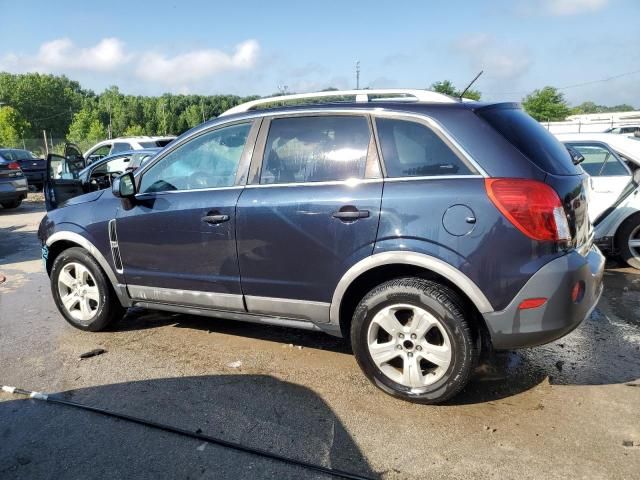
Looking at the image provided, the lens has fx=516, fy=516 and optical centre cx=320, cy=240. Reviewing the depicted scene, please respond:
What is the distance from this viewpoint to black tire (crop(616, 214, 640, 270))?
6.26 meters

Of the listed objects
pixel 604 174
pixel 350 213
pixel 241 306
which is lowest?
pixel 241 306

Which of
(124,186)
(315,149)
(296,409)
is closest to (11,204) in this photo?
(124,186)

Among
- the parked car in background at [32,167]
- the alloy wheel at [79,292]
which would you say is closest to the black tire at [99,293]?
the alloy wheel at [79,292]

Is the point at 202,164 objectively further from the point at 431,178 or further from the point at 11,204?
the point at 11,204

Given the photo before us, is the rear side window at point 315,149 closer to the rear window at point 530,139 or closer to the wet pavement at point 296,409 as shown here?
the rear window at point 530,139

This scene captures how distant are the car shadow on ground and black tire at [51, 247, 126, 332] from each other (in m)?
1.11

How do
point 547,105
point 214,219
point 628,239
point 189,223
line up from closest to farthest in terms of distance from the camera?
point 214,219 → point 189,223 → point 628,239 → point 547,105

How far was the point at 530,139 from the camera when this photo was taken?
3258 millimetres

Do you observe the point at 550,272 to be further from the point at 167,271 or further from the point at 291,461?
the point at 167,271

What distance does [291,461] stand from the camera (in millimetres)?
2758

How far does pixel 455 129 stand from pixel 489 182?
0.41 metres

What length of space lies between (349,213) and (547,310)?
4.28ft

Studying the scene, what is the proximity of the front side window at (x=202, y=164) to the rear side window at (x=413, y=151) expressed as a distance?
1.14 meters

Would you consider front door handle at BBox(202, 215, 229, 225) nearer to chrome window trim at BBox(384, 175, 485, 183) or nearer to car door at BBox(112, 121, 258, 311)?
car door at BBox(112, 121, 258, 311)
